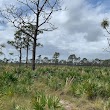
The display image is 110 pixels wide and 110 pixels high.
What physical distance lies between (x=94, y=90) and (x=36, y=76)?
749cm

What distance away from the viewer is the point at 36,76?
19984 millimetres

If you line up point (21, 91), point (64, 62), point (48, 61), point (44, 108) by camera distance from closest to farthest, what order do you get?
1. point (44, 108)
2. point (21, 91)
3. point (48, 61)
4. point (64, 62)

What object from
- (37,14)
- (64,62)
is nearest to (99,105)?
(37,14)

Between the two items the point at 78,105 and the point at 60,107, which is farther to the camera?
the point at 78,105

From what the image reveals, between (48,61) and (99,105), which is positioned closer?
(99,105)

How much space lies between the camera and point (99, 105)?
430 inches

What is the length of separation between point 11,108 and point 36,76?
33.7ft

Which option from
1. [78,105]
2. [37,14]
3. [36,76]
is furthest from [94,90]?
[37,14]

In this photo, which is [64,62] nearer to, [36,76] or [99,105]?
[36,76]

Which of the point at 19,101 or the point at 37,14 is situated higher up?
the point at 37,14

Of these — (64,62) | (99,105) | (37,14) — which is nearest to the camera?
(99,105)

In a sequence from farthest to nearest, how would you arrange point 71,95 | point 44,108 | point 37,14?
point 37,14 → point 71,95 → point 44,108

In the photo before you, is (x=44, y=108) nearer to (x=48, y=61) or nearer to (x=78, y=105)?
(x=78, y=105)

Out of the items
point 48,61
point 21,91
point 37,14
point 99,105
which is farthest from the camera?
point 48,61
